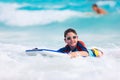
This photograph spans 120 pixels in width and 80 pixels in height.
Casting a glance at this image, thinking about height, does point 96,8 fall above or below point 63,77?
above

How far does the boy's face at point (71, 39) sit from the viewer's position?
9906 mm

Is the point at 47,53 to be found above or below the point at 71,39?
below

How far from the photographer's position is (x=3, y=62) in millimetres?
9594

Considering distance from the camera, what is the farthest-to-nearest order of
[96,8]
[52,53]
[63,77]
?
[52,53]
[96,8]
[63,77]

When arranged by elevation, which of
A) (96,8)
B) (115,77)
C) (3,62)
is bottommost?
(115,77)

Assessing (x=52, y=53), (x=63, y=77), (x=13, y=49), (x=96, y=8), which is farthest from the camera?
(x=13, y=49)

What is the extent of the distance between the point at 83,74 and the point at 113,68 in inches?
37.7

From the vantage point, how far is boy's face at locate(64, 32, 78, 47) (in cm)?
991

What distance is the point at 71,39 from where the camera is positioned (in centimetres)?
996

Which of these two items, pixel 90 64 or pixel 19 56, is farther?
pixel 19 56

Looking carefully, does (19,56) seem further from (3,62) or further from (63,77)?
(63,77)

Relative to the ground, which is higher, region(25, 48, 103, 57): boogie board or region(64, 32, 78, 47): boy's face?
region(64, 32, 78, 47): boy's face

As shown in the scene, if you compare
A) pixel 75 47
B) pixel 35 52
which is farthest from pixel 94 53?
pixel 35 52

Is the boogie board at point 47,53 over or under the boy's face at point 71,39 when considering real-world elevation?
under
